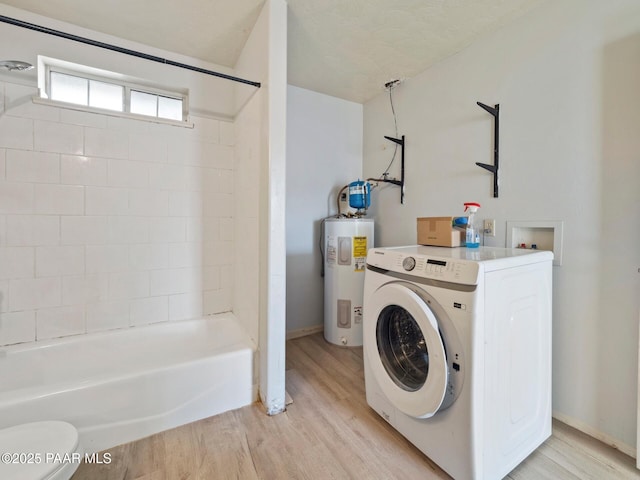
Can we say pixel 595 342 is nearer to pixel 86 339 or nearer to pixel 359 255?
pixel 359 255

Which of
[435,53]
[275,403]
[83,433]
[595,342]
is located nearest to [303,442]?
[275,403]

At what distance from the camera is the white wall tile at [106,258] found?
75.1 inches

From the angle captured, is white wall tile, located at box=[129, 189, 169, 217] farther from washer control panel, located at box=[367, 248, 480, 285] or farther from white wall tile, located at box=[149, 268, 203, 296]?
washer control panel, located at box=[367, 248, 480, 285]

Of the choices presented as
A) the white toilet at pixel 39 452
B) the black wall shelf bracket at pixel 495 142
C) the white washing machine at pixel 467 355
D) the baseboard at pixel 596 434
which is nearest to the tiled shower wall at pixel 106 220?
the white toilet at pixel 39 452

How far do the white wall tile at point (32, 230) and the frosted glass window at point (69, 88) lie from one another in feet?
2.65

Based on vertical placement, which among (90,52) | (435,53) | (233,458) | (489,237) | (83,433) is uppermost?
(435,53)

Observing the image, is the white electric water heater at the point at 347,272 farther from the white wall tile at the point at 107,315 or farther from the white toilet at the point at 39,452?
the white toilet at the point at 39,452

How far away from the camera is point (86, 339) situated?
1.86 m

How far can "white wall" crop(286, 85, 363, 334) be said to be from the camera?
8.68 ft

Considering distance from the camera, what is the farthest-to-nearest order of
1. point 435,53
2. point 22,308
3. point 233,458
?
point 435,53
point 22,308
point 233,458

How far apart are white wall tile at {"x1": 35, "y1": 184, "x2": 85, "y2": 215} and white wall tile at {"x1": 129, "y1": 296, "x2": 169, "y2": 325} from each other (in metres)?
0.73

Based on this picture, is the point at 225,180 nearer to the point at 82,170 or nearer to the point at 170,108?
the point at 170,108

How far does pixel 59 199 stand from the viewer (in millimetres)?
1803

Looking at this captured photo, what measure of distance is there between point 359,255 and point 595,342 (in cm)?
153
